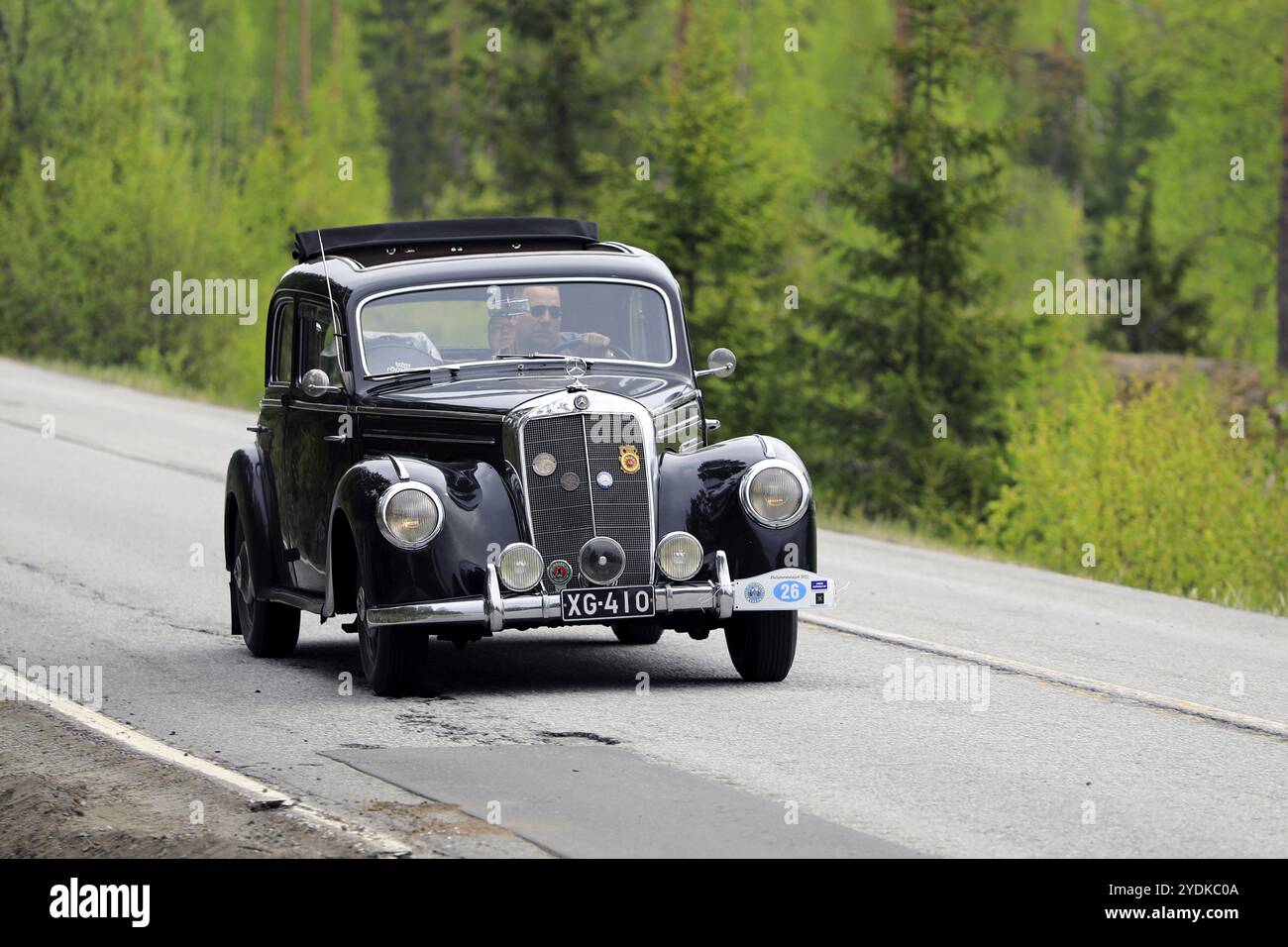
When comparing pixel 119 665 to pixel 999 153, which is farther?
pixel 999 153

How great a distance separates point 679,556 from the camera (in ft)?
30.1

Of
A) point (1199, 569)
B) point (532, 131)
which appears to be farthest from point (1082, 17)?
point (1199, 569)

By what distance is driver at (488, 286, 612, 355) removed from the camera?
1016 cm

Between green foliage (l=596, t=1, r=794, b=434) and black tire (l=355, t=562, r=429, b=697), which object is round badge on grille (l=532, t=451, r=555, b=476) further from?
green foliage (l=596, t=1, r=794, b=434)

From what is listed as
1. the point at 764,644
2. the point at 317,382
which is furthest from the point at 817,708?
the point at 317,382

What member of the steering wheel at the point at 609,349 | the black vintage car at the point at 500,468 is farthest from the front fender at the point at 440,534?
the steering wheel at the point at 609,349

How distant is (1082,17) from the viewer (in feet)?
213

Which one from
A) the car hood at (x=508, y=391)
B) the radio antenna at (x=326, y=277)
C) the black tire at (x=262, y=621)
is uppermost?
the radio antenna at (x=326, y=277)

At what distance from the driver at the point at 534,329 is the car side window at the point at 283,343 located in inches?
60.8

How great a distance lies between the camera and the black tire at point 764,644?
9.55 meters
